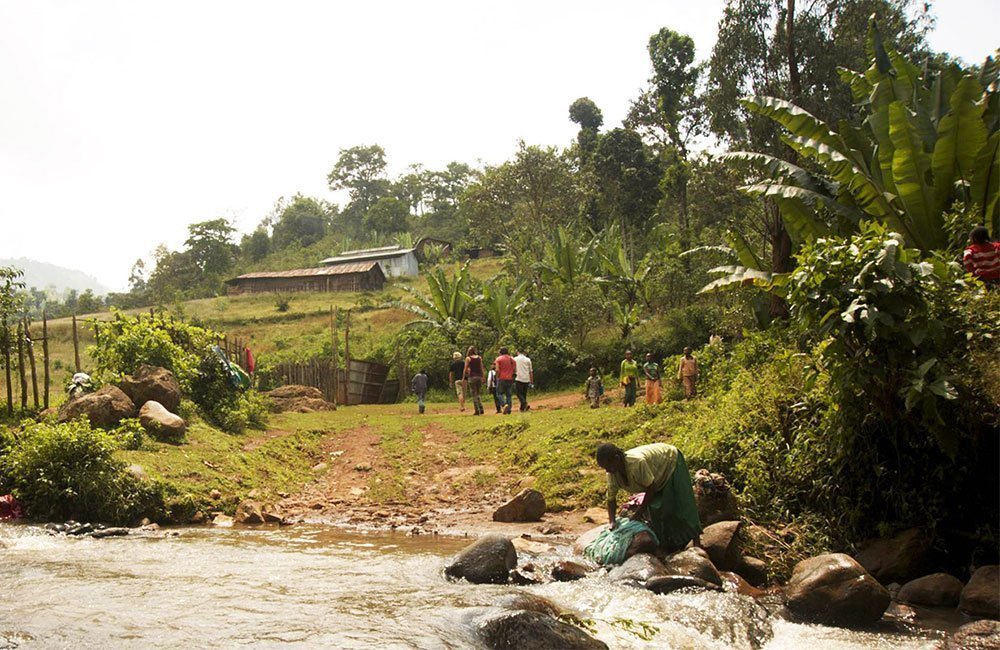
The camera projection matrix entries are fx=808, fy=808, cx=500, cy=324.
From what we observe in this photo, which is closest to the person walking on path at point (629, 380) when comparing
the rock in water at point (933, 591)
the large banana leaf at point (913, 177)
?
the large banana leaf at point (913, 177)

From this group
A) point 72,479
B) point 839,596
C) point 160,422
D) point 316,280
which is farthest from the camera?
point 316,280

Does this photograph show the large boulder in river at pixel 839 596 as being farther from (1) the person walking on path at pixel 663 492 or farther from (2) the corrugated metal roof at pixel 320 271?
(2) the corrugated metal roof at pixel 320 271

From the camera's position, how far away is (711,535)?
308 inches

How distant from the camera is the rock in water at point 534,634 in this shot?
215 inches

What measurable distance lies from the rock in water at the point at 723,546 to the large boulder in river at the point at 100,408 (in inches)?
363

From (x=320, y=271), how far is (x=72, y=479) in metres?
42.4

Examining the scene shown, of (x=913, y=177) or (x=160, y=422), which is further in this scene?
(x=160, y=422)

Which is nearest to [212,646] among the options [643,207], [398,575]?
[398,575]

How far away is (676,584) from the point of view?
6879 mm

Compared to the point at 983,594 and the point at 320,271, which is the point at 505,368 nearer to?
the point at 983,594

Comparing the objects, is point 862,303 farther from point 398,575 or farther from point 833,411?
point 398,575

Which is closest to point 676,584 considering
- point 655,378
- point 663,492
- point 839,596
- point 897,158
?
point 663,492

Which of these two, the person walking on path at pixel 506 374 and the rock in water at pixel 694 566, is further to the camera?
the person walking on path at pixel 506 374

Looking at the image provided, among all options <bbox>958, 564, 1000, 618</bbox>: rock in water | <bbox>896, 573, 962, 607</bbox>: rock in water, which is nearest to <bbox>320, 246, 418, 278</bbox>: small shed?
<bbox>896, 573, 962, 607</bbox>: rock in water
